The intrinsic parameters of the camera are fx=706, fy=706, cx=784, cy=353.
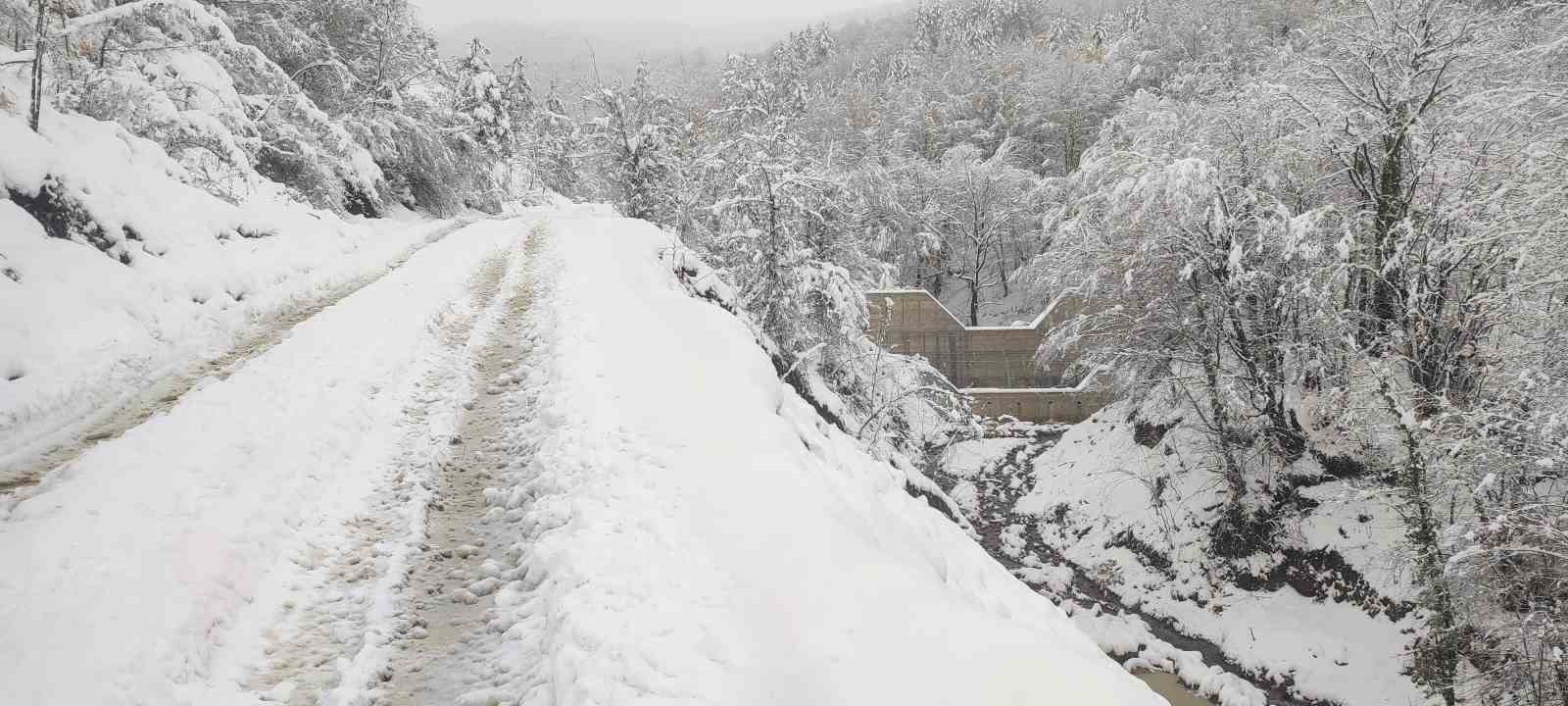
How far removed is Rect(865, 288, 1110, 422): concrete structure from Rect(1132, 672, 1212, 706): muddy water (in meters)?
13.0

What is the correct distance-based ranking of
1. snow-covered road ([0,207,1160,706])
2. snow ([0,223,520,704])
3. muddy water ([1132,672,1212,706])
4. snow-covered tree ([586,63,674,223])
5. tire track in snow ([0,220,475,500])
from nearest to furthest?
snow ([0,223,520,704]) < snow-covered road ([0,207,1160,706]) < tire track in snow ([0,220,475,500]) < muddy water ([1132,672,1212,706]) < snow-covered tree ([586,63,674,223])

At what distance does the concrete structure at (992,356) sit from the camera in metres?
25.8

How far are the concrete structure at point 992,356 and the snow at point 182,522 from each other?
20287mm

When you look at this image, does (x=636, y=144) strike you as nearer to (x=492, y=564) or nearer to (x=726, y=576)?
(x=492, y=564)

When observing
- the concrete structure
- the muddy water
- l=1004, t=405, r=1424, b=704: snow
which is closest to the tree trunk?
l=1004, t=405, r=1424, b=704: snow

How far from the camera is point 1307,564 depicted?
45.7 feet

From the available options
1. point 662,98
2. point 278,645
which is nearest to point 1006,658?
point 278,645

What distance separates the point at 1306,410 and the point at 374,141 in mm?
26848

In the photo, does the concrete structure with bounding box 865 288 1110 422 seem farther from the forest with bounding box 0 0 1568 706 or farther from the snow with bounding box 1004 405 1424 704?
the snow with bounding box 1004 405 1424 704

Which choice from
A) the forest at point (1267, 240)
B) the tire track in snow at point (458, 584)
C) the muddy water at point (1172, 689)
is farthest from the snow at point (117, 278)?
the muddy water at point (1172, 689)

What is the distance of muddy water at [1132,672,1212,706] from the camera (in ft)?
40.5

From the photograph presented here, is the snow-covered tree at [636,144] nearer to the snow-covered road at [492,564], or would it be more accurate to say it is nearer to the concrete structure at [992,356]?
the concrete structure at [992,356]

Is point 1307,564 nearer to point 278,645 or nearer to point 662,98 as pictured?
point 278,645

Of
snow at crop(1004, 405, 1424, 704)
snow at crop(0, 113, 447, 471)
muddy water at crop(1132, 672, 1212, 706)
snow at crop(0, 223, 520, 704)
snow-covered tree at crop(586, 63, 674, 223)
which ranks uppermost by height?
snow-covered tree at crop(586, 63, 674, 223)
